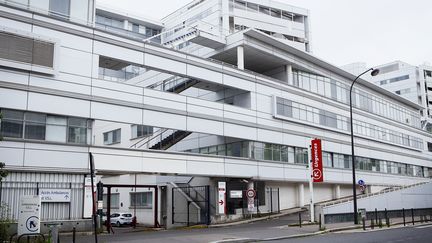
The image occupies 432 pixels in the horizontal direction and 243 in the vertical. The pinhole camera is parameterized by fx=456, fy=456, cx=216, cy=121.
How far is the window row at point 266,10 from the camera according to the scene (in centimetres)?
5844

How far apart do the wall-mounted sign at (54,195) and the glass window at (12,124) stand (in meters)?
3.25

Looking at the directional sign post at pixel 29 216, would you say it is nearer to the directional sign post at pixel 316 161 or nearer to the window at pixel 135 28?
the directional sign post at pixel 316 161

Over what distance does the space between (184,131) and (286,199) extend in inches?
543

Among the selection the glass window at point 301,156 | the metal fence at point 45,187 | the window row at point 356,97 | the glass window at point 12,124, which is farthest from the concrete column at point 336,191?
the glass window at point 12,124

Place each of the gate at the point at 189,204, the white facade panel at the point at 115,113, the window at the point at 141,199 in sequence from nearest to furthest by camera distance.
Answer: the white facade panel at the point at 115,113
the gate at the point at 189,204
the window at the point at 141,199

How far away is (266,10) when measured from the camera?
6172 centimetres

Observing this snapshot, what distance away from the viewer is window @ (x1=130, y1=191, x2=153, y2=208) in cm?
4050

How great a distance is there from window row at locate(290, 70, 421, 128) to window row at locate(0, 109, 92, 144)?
78.4ft

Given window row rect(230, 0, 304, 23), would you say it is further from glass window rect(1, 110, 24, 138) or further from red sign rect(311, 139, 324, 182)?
glass window rect(1, 110, 24, 138)

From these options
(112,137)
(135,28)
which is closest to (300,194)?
(112,137)

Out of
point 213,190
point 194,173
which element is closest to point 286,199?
point 213,190

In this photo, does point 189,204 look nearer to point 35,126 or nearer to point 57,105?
point 57,105

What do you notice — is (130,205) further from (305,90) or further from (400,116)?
(400,116)

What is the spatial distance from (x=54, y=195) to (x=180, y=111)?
11.0 m
